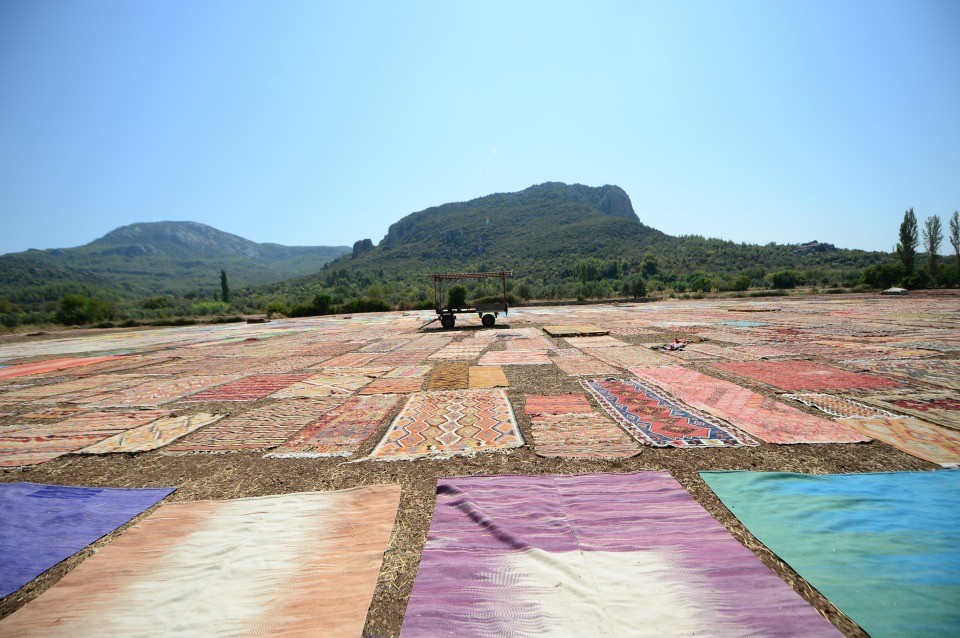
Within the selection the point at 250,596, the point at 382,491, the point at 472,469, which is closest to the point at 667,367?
the point at 472,469

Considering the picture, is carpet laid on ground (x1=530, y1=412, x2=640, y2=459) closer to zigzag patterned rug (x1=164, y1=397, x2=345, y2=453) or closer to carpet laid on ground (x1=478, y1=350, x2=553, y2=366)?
zigzag patterned rug (x1=164, y1=397, x2=345, y2=453)

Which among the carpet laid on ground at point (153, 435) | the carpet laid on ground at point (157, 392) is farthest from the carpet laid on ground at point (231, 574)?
the carpet laid on ground at point (157, 392)

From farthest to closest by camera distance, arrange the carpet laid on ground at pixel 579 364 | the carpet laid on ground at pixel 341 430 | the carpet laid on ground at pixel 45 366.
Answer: the carpet laid on ground at pixel 45 366
the carpet laid on ground at pixel 579 364
the carpet laid on ground at pixel 341 430

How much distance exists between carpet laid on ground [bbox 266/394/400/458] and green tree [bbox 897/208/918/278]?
62.1 m

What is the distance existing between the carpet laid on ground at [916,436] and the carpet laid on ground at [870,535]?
433mm

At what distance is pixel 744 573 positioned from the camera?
227 centimetres

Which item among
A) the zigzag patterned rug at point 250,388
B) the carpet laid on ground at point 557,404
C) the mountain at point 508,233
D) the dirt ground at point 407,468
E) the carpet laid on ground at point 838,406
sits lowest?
the dirt ground at point 407,468

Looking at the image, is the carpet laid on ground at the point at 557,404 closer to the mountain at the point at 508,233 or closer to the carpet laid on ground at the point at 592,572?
the carpet laid on ground at the point at 592,572

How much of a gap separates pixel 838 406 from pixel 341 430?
6.65m

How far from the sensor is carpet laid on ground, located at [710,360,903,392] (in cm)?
603

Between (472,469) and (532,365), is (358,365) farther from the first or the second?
(472,469)

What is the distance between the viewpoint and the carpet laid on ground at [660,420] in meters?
4.21

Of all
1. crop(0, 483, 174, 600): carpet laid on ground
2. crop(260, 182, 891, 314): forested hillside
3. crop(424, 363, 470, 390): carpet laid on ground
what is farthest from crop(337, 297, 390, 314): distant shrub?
crop(0, 483, 174, 600): carpet laid on ground

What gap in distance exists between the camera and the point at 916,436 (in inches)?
160
